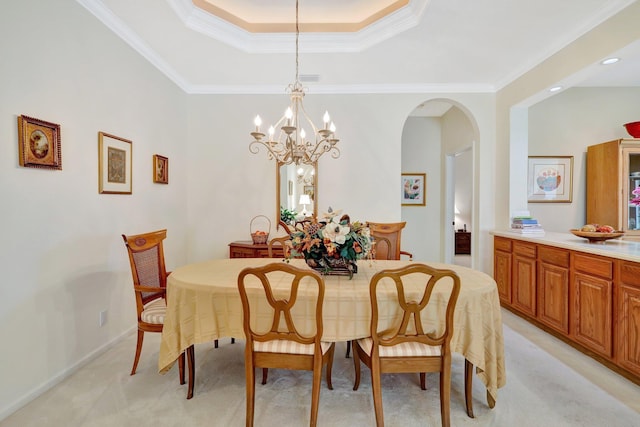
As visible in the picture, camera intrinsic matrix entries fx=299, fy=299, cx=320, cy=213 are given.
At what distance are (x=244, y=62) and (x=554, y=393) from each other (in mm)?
4028

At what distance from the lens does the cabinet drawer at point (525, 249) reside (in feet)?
10.1

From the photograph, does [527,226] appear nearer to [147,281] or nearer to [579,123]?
[579,123]

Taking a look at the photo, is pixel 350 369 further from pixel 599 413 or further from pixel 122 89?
pixel 122 89

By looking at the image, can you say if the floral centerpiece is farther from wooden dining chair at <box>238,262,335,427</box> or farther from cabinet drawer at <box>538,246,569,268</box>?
cabinet drawer at <box>538,246,569,268</box>

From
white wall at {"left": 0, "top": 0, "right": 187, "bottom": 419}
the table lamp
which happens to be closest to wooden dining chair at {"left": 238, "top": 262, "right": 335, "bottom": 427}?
white wall at {"left": 0, "top": 0, "right": 187, "bottom": 419}

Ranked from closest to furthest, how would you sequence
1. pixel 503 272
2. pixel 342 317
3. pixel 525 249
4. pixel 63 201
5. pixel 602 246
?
pixel 342 317 → pixel 63 201 → pixel 602 246 → pixel 525 249 → pixel 503 272

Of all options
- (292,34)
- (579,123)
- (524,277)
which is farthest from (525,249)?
(292,34)

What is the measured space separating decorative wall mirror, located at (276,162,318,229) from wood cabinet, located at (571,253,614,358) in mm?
2763

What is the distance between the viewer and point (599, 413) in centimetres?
183

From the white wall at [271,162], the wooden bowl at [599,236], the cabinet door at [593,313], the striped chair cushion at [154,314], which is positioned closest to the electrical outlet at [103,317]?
the striped chair cushion at [154,314]

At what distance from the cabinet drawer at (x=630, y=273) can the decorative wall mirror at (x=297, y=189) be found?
2.95 metres

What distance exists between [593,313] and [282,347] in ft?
8.22

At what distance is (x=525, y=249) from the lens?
318 centimetres

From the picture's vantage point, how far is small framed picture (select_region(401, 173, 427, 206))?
18.1ft
